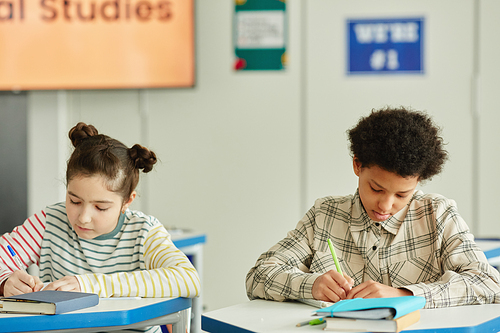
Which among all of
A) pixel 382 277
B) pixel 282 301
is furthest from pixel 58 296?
pixel 382 277

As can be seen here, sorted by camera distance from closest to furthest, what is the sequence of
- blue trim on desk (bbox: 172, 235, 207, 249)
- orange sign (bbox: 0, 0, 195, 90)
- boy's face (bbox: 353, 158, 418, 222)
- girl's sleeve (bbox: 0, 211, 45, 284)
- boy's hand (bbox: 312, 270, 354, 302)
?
boy's hand (bbox: 312, 270, 354, 302), boy's face (bbox: 353, 158, 418, 222), girl's sleeve (bbox: 0, 211, 45, 284), blue trim on desk (bbox: 172, 235, 207, 249), orange sign (bbox: 0, 0, 195, 90)

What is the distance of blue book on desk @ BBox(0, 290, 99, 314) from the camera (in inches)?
43.1

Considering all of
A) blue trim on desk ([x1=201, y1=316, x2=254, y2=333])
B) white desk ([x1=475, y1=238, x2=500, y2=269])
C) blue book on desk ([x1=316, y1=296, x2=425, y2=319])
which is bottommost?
white desk ([x1=475, y1=238, x2=500, y2=269])

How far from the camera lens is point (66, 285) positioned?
1.24 meters

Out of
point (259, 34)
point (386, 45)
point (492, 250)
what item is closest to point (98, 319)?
point (492, 250)

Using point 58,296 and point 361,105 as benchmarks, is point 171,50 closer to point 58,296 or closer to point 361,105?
point 361,105

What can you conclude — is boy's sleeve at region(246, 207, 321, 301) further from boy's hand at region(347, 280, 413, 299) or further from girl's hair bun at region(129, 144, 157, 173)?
girl's hair bun at region(129, 144, 157, 173)

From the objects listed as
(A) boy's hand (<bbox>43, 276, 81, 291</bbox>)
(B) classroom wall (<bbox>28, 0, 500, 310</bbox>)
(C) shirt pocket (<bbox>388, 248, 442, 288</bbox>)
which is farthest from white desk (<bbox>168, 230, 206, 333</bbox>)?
(C) shirt pocket (<bbox>388, 248, 442, 288</bbox>)

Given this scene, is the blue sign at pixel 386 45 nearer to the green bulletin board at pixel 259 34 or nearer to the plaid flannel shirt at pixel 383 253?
the green bulletin board at pixel 259 34

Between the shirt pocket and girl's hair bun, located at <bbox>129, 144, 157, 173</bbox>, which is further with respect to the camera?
girl's hair bun, located at <bbox>129, 144, 157, 173</bbox>

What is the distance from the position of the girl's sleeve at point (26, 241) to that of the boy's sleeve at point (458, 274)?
3.39ft

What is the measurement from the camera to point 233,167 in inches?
132

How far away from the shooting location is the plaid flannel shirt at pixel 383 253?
49.3 inches

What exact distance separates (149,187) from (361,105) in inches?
56.5
